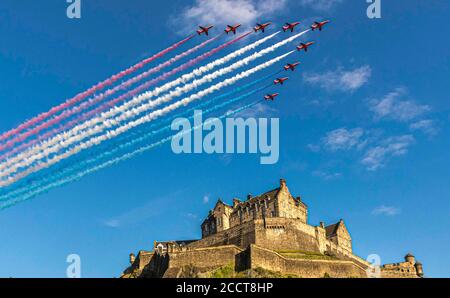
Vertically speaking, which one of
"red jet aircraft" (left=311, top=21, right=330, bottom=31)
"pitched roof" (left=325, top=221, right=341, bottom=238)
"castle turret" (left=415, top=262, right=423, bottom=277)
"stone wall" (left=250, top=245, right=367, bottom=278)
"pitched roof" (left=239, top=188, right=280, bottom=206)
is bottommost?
"stone wall" (left=250, top=245, right=367, bottom=278)

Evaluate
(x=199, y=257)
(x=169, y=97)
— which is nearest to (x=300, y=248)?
(x=199, y=257)

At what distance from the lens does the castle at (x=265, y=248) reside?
100000 millimetres

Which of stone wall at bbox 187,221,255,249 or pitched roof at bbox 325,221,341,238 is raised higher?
pitched roof at bbox 325,221,341,238

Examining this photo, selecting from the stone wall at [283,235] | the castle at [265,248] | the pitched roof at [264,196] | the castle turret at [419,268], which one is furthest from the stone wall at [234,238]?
the castle turret at [419,268]

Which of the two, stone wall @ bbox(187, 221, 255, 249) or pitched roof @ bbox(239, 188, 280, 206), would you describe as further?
pitched roof @ bbox(239, 188, 280, 206)

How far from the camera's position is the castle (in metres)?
100

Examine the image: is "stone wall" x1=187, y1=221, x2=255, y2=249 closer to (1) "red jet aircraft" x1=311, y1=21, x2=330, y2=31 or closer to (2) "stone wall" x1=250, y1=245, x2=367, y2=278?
(2) "stone wall" x1=250, y1=245, x2=367, y2=278

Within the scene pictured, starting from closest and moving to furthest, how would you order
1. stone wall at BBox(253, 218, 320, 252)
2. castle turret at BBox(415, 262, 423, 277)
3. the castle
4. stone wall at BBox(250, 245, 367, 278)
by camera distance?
stone wall at BBox(250, 245, 367, 278) < the castle < stone wall at BBox(253, 218, 320, 252) < castle turret at BBox(415, 262, 423, 277)

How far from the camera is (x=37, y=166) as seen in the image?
85062 mm

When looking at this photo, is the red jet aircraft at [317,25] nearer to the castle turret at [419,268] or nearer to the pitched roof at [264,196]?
the pitched roof at [264,196]

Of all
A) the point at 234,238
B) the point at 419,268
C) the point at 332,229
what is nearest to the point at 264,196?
the point at 234,238

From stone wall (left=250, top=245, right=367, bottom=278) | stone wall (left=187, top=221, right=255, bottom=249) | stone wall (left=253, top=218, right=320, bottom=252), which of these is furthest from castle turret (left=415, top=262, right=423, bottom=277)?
stone wall (left=187, top=221, right=255, bottom=249)

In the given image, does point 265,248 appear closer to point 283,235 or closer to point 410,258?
point 283,235
